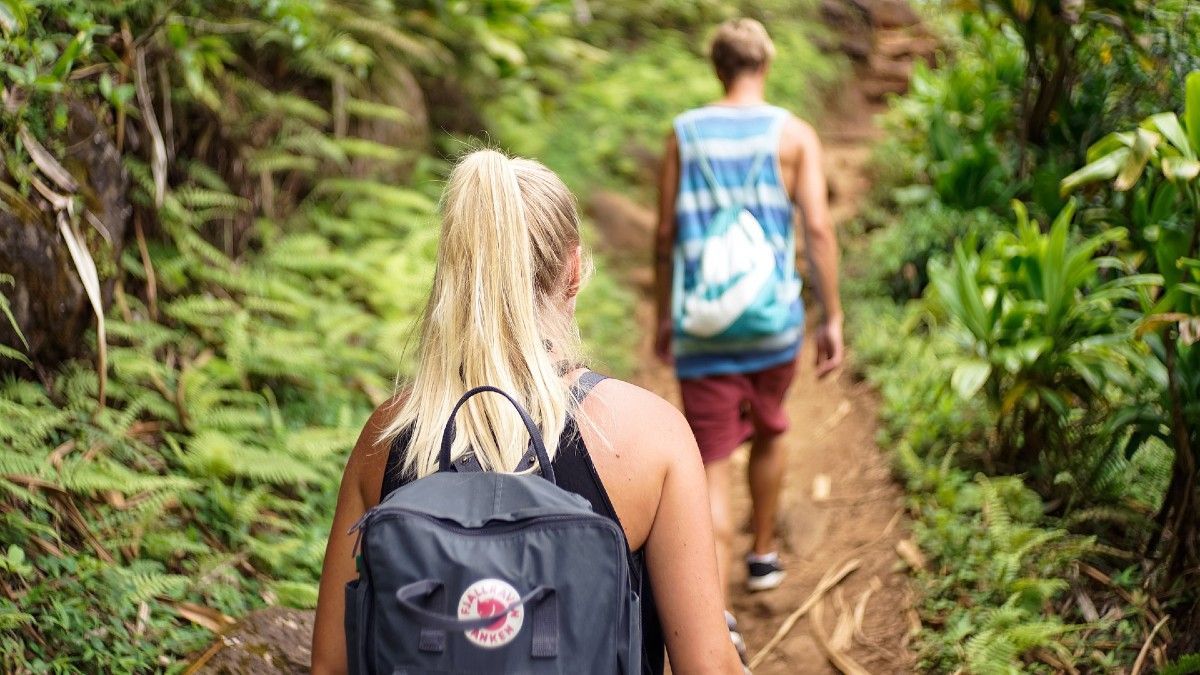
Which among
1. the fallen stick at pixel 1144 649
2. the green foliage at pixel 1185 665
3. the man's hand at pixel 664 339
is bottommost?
the fallen stick at pixel 1144 649

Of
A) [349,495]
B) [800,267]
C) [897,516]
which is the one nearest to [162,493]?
[349,495]

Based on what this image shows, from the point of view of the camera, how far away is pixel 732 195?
4047mm

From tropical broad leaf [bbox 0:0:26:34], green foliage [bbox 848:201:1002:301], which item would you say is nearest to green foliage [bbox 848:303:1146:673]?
green foliage [bbox 848:201:1002:301]

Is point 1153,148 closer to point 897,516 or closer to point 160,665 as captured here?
point 897,516

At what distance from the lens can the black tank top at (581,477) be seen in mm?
1911

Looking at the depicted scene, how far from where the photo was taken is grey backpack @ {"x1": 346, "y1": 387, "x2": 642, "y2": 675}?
161 centimetres

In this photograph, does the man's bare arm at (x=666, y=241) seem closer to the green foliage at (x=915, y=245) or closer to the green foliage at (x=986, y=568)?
the green foliage at (x=986, y=568)

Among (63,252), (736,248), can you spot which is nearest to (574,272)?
(736,248)

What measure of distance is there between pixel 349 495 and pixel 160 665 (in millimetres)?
1412

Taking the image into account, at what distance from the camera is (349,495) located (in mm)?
2061

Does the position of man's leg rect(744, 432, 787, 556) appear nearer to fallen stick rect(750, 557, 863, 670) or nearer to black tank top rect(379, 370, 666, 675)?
fallen stick rect(750, 557, 863, 670)

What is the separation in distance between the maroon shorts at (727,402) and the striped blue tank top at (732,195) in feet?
0.19

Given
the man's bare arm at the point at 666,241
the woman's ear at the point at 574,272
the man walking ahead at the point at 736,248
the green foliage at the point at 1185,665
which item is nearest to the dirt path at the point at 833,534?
the man walking ahead at the point at 736,248

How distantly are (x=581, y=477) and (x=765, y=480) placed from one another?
2697 mm
